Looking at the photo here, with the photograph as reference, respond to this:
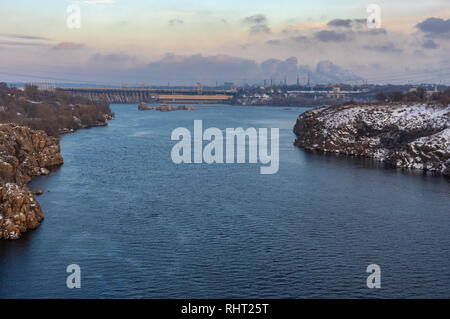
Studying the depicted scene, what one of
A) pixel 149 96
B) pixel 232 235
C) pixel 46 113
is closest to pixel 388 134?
pixel 232 235

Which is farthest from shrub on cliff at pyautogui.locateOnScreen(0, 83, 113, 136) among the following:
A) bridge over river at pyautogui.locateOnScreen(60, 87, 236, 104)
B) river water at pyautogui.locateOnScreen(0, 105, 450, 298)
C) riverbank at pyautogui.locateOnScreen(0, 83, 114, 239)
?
bridge over river at pyautogui.locateOnScreen(60, 87, 236, 104)

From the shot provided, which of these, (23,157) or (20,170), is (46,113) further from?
(20,170)

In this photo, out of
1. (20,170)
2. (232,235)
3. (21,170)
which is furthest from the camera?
(21,170)

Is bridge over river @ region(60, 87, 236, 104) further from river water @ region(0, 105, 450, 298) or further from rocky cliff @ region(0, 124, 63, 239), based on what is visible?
river water @ region(0, 105, 450, 298)

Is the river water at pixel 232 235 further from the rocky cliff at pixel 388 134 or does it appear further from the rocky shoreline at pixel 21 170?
the rocky cliff at pixel 388 134
